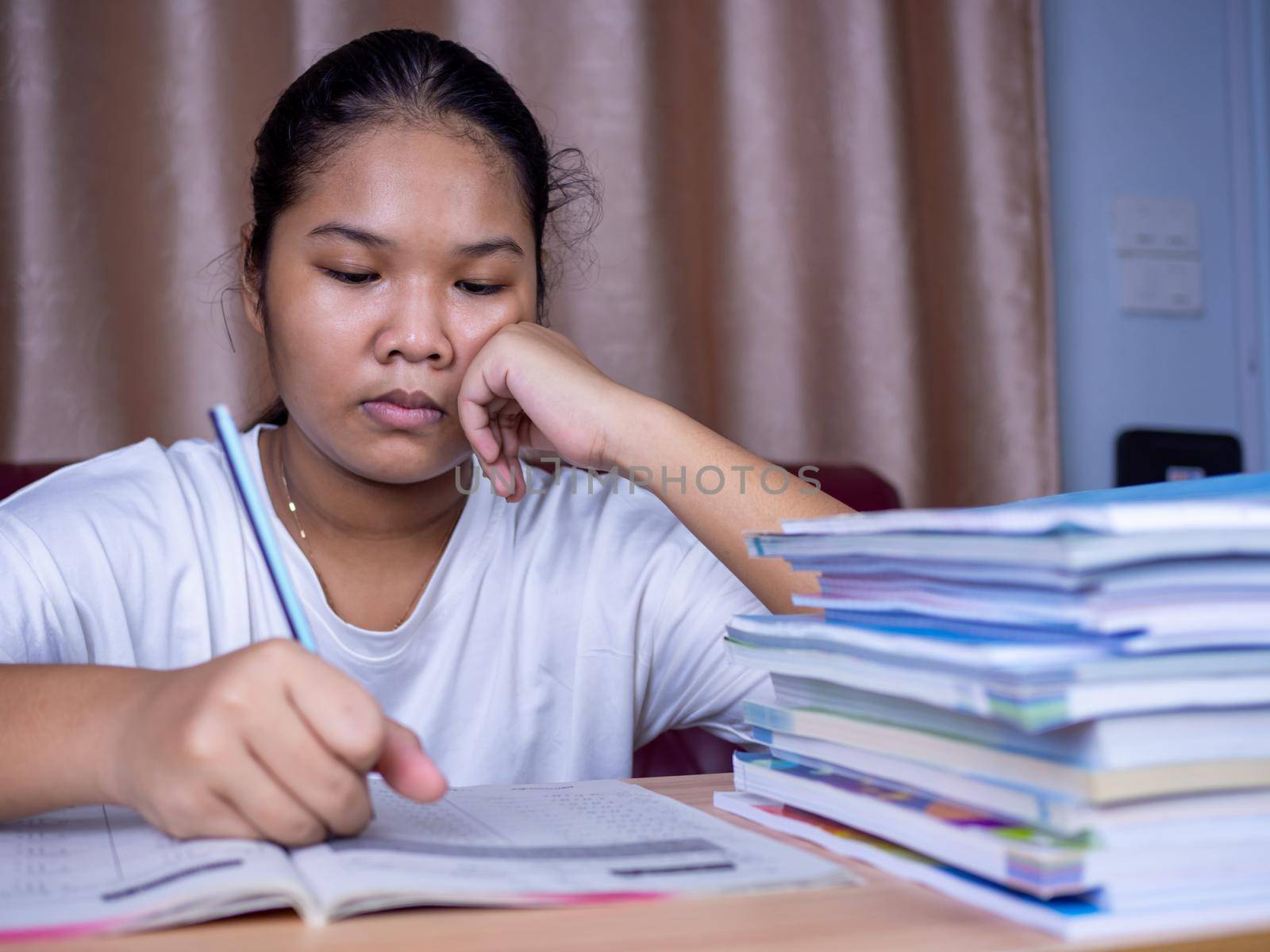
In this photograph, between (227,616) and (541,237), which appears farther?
(541,237)

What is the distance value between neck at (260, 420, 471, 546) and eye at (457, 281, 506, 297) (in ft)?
0.61

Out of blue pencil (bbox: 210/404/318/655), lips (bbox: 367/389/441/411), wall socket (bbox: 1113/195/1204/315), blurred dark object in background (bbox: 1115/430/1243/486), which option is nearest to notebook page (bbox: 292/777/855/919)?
blue pencil (bbox: 210/404/318/655)

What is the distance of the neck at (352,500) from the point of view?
1181 millimetres

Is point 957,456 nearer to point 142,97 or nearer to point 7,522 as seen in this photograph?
point 142,97

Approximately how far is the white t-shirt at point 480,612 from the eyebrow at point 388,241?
0.87ft

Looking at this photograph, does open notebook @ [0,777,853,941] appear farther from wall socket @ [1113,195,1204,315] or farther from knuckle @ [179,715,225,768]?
wall socket @ [1113,195,1204,315]

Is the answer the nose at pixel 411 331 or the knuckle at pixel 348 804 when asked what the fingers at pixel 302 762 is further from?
the nose at pixel 411 331

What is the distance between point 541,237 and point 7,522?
57cm

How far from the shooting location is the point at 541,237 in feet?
4.13

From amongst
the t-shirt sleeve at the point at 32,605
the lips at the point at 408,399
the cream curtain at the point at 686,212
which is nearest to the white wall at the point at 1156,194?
the cream curtain at the point at 686,212

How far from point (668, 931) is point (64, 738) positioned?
338 mm

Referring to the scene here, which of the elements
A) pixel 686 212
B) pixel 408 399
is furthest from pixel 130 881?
pixel 686 212

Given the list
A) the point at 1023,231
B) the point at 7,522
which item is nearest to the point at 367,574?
the point at 7,522

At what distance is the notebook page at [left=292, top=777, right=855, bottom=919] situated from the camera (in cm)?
46
